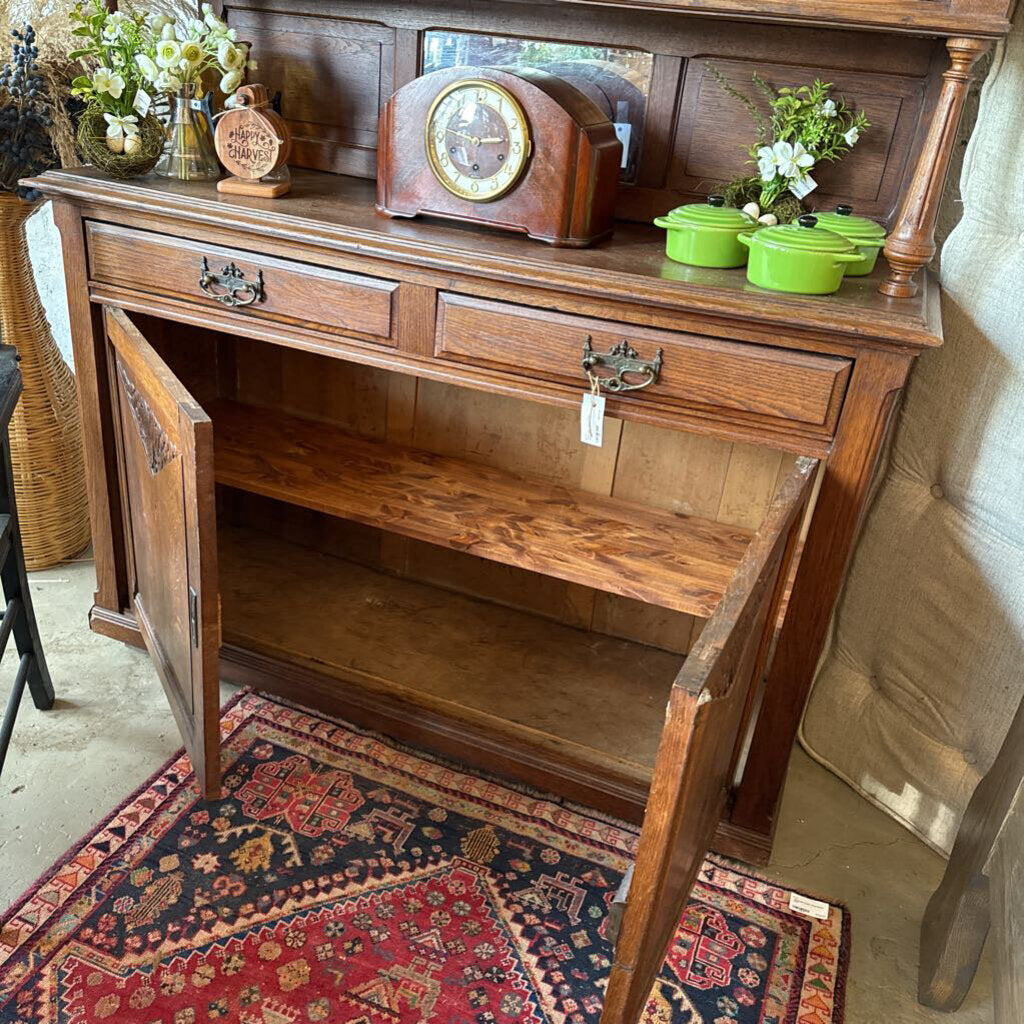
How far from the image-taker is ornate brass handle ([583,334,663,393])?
1.42m

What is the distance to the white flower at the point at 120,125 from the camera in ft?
5.43

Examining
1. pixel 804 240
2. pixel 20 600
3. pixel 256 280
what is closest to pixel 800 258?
pixel 804 240

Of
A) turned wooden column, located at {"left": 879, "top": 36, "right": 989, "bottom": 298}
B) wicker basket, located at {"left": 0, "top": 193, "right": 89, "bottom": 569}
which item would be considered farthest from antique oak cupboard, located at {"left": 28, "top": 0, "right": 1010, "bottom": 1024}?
wicker basket, located at {"left": 0, "top": 193, "right": 89, "bottom": 569}

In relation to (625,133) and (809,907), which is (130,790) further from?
(625,133)

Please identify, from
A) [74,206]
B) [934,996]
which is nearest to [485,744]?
[934,996]

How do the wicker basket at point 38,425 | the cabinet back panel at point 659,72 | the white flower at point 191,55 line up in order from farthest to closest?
1. the wicker basket at point 38,425
2. the white flower at point 191,55
3. the cabinet back panel at point 659,72

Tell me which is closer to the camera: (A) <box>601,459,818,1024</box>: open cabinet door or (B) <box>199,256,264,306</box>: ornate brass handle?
(A) <box>601,459,818,1024</box>: open cabinet door

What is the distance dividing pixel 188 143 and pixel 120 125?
0.12 m

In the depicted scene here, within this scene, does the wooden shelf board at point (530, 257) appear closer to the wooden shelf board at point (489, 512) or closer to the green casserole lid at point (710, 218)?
the green casserole lid at point (710, 218)

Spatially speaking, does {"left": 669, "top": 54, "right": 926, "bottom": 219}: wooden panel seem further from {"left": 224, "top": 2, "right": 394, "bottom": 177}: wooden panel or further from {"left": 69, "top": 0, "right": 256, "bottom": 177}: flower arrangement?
{"left": 69, "top": 0, "right": 256, "bottom": 177}: flower arrangement

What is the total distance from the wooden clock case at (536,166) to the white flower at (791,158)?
25cm

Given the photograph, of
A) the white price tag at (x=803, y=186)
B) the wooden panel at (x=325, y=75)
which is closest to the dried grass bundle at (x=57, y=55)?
the wooden panel at (x=325, y=75)

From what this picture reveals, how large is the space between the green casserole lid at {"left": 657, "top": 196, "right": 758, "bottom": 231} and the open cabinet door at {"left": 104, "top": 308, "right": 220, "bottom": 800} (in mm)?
748

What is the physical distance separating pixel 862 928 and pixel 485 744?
731 millimetres
